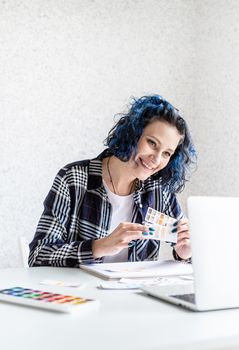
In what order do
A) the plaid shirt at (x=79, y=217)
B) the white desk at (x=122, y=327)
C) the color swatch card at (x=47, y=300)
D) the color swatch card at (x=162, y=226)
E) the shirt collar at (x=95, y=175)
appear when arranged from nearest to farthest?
the white desk at (x=122, y=327), the color swatch card at (x=47, y=300), the color swatch card at (x=162, y=226), the plaid shirt at (x=79, y=217), the shirt collar at (x=95, y=175)

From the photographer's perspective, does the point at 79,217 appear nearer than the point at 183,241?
No

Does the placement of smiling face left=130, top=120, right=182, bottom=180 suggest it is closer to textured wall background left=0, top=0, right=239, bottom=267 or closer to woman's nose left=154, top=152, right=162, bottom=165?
woman's nose left=154, top=152, right=162, bottom=165

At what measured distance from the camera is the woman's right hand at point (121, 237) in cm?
182

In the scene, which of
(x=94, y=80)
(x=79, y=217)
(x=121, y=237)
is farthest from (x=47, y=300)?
(x=94, y=80)

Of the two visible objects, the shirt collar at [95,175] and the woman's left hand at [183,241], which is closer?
the woman's left hand at [183,241]

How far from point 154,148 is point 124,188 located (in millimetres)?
202

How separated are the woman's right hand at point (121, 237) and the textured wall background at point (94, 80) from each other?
131 centimetres

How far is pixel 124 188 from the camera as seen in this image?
2.34 metres

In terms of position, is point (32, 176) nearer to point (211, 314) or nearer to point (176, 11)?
point (176, 11)

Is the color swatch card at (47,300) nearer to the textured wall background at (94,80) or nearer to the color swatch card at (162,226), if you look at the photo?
the color swatch card at (162,226)

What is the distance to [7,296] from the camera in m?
1.34

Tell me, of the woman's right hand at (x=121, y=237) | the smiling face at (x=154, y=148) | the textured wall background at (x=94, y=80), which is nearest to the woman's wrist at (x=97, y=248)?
the woman's right hand at (x=121, y=237)

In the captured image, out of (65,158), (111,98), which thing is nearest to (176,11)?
(111,98)

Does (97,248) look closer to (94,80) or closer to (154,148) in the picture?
(154,148)
